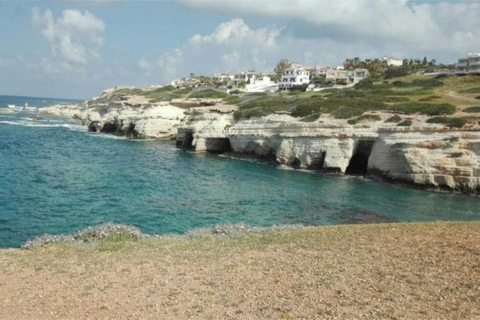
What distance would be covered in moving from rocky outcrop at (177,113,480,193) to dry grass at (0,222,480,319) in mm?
20815

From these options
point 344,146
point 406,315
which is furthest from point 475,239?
point 344,146

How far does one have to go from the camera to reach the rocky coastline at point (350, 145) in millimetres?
33875

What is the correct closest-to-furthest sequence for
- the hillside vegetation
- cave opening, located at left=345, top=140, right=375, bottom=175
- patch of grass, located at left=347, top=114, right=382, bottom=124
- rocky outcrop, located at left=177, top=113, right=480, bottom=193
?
rocky outcrop, located at left=177, top=113, right=480, bottom=193, cave opening, located at left=345, top=140, right=375, bottom=175, patch of grass, located at left=347, top=114, right=382, bottom=124, the hillside vegetation

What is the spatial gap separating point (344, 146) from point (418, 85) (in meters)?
43.6

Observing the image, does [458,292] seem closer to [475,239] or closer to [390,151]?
[475,239]

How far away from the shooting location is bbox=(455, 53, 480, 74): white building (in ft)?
321

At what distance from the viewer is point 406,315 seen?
337 inches

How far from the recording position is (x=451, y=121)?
124 ft

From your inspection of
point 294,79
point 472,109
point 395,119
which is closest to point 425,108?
point 472,109

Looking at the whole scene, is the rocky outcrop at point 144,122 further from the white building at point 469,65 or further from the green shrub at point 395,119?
the white building at point 469,65

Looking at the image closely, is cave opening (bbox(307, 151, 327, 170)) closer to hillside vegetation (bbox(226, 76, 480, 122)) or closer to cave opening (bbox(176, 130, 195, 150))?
hillside vegetation (bbox(226, 76, 480, 122))

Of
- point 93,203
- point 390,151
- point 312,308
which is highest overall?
point 390,151

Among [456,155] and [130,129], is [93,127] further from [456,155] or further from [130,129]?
[456,155]

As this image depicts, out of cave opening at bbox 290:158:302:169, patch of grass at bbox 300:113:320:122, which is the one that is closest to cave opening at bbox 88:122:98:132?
patch of grass at bbox 300:113:320:122
